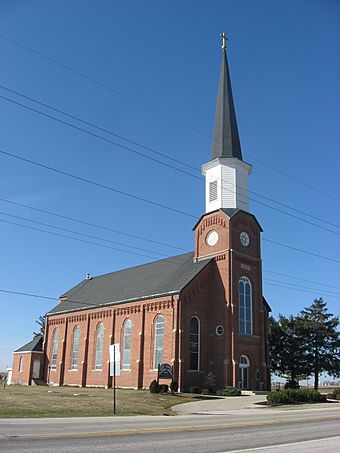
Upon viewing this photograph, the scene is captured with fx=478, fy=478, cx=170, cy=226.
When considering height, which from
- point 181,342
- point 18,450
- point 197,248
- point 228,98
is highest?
point 228,98

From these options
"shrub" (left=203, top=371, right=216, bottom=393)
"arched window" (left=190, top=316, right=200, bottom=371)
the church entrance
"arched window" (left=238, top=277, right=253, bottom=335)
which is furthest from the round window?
"shrub" (left=203, top=371, right=216, bottom=393)

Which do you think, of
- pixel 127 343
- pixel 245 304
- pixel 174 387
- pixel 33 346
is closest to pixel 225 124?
pixel 245 304

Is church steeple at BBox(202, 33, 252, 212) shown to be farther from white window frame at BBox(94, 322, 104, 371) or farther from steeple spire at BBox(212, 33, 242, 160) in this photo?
white window frame at BBox(94, 322, 104, 371)

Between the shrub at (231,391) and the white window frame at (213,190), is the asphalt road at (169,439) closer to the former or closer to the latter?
the shrub at (231,391)

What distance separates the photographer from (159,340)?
1687 inches

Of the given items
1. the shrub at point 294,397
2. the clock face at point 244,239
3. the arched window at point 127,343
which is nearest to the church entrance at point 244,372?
the shrub at point 294,397

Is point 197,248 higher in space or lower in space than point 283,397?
higher

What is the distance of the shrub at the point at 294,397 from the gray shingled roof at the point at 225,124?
2261cm

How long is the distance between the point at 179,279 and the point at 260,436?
3098cm

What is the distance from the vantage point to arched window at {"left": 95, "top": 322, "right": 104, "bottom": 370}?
165 ft

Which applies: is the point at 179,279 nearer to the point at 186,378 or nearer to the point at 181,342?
the point at 181,342

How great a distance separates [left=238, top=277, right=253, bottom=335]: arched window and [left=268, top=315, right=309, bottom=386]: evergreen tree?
1087 centimetres

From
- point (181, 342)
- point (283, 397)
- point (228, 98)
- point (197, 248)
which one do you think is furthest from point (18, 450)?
point (228, 98)

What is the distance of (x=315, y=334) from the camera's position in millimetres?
51594
